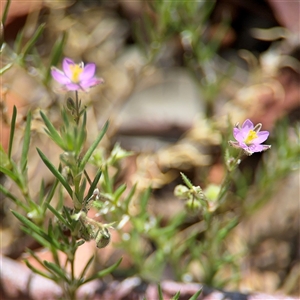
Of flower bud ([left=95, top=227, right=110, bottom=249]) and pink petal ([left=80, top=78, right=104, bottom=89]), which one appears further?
pink petal ([left=80, top=78, right=104, bottom=89])

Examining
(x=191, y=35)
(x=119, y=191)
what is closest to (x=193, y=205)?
(x=119, y=191)

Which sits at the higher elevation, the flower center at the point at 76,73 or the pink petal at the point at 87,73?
the flower center at the point at 76,73

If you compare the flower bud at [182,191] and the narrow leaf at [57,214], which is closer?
the narrow leaf at [57,214]

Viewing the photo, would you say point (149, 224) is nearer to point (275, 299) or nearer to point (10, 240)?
point (275, 299)

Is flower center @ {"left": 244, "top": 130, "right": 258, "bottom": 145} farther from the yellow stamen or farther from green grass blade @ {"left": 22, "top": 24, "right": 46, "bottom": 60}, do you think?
green grass blade @ {"left": 22, "top": 24, "right": 46, "bottom": 60}

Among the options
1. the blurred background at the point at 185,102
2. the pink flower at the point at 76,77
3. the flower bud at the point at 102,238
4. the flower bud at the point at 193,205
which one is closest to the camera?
the flower bud at the point at 102,238

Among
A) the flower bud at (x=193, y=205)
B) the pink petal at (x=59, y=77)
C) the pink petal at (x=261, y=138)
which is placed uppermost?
the pink petal at (x=59, y=77)

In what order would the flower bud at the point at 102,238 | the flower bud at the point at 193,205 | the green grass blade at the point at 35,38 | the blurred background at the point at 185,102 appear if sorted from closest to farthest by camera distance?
the flower bud at the point at 102,238
the flower bud at the point at 193,205
the green grass blade at the point at 35,38
the blurred background at the point at 185,102

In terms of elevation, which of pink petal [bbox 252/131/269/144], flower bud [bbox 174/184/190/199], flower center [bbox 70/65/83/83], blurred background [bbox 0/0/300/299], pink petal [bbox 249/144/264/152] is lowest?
blurred background [bbox 0/0/300/299]

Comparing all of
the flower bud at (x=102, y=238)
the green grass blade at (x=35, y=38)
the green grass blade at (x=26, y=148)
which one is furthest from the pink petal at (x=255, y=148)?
the green grass blade at (x=35, y=38)

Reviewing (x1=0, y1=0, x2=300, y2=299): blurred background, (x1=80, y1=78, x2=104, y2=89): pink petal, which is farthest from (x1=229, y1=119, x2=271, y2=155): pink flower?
(x1=0, y1=0, x2=300, y2=299): blurred background

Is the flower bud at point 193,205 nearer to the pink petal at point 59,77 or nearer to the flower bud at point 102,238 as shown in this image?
the flower bud at point 102,238

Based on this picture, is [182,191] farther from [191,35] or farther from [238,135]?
[191,35]
